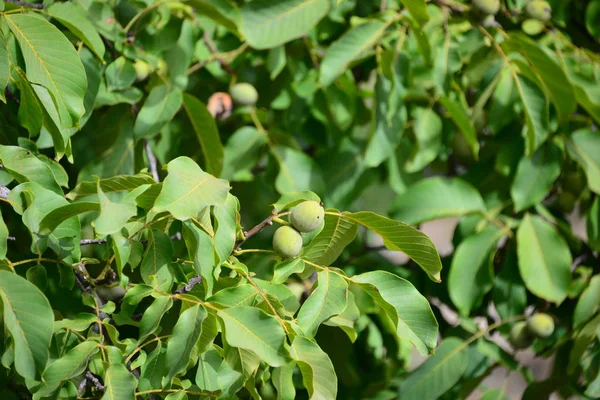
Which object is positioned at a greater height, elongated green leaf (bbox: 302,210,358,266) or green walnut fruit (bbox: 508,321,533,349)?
elongated green leaf (bbox: 302,210,358,266)

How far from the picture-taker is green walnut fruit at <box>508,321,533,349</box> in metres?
1.68

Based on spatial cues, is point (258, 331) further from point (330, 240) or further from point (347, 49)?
point (347, 49)

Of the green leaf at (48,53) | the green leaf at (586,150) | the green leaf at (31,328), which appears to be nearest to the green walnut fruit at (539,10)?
the green leaf at (586,150)

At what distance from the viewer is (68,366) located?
83 cm

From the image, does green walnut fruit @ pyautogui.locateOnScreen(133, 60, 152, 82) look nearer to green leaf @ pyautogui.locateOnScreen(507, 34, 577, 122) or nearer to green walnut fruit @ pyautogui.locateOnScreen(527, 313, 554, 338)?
green leaf @ pyautogui.locateOnScreen(507, 34, 577, 122)

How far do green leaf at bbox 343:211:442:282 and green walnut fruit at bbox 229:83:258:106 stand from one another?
787mm

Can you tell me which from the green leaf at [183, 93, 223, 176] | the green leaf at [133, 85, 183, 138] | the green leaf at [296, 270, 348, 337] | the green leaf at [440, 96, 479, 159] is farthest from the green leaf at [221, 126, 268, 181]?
the green leaf at [296, 270, 348, 337]

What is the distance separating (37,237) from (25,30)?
1.03 feet

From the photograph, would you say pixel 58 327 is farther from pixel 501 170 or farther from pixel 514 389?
pixel 514 389

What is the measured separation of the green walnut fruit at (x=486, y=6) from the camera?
5.30ft

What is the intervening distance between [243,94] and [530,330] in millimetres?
842

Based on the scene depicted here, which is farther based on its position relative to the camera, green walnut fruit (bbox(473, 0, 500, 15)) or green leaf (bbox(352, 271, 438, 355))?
green walnut fruit (bbox(473, 0, 500, 15))

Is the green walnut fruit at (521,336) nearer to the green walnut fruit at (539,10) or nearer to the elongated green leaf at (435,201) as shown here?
the elongated green leaf at (435,201)

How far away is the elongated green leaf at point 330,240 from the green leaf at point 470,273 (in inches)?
27.4
